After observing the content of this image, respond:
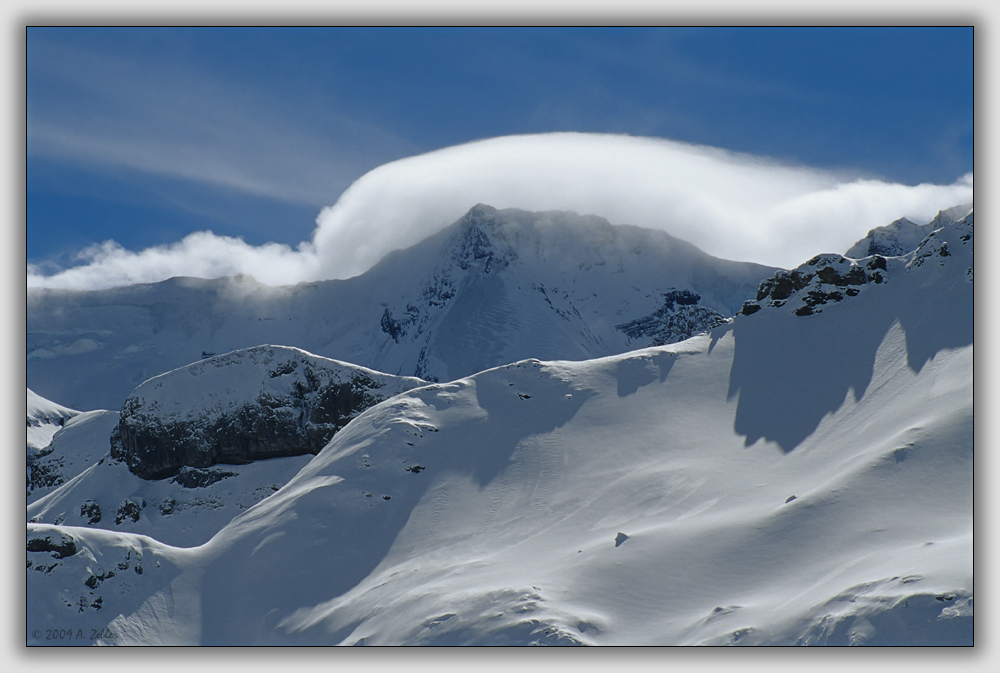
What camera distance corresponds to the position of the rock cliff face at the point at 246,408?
553ft

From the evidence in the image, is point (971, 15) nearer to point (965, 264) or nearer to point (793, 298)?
point (965, 264)

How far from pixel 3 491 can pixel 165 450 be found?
496 ft

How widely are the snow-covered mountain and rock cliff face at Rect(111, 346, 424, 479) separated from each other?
253 ft

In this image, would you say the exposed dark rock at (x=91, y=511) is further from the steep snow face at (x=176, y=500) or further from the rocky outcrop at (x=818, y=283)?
the rocky outcrop at (x=818, y=283)

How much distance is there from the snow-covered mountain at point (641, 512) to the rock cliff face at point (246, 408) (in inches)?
3033

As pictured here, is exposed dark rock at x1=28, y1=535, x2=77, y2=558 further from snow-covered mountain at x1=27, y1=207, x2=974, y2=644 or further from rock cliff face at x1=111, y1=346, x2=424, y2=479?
rock cliff face at x1=111, y1=346, x2=424, y2=479

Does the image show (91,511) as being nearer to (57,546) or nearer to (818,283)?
(57,546)

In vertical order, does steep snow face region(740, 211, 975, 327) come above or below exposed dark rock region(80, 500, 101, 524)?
above

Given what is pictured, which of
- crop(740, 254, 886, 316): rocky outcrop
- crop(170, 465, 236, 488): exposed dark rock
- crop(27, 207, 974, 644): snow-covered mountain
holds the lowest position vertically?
crop(27, 207, 974, 644): snow-covered mountain

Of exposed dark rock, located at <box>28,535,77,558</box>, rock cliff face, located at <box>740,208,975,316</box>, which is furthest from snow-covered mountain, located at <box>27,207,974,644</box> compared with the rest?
rock cliff face, located at <box>740,208,975,316</box>

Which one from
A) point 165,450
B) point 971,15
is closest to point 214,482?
point 165,450

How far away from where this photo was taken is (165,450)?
6845 inches

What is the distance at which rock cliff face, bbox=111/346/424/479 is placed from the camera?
169 metres

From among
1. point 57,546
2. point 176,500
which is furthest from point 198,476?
point 57,546
